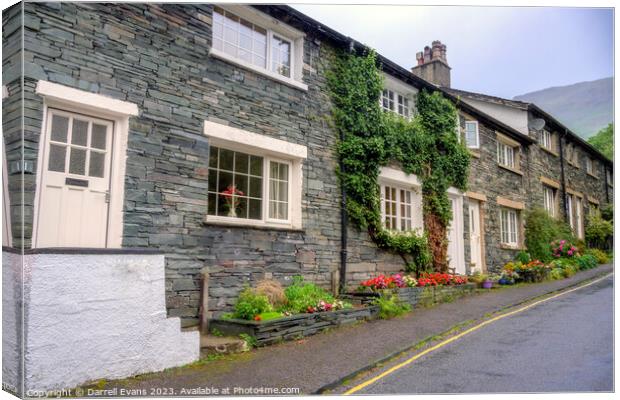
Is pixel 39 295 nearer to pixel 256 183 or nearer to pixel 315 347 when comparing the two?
pixel 315 347

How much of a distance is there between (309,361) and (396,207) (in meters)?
5.86

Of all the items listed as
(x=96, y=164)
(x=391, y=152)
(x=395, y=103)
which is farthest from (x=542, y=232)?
(x=96, y=164)

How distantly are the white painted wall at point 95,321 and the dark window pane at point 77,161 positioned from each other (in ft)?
4.58

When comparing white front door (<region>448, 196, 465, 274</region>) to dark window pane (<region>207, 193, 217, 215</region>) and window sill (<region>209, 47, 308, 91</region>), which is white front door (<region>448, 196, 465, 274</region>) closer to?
window sill (<region>209, 47, 308, 91</region>)

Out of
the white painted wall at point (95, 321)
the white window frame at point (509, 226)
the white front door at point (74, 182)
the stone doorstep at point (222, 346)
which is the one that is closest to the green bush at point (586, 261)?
the white window frame at point (509, 226)

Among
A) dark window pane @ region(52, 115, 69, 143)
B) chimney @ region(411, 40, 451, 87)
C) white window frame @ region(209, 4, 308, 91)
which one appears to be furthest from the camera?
chimney @ region(411, 40, 451, 87)

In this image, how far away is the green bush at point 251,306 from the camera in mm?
6625

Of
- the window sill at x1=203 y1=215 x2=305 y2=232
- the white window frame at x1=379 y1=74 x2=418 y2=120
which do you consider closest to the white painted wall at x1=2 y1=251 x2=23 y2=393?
the window sill at x1=203 y1=215 x2=305 y2=232

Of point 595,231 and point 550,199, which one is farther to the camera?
point 550,199

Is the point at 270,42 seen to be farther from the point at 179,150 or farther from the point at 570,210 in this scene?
the point at 570,210

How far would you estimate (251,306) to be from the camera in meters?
6.67

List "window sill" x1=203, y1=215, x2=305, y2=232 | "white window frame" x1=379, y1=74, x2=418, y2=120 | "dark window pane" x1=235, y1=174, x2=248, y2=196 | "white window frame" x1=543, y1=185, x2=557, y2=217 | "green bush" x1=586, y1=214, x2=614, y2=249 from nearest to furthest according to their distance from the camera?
"window sill" x1=203, y1=215, x2=305, y2=232 < "dark window pane" x1=235, y1=174, x2=248, y2=196 < "green bush" x1=586, y1=214, x2=614, y2=249 < "white window frame" x1=379, y1=74, x2=418, y2=120 < "white window frame" x1=543, y1=185, x2=557, y2=217

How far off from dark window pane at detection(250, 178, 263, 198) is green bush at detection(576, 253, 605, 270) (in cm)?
939

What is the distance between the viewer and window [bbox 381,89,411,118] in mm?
11038
